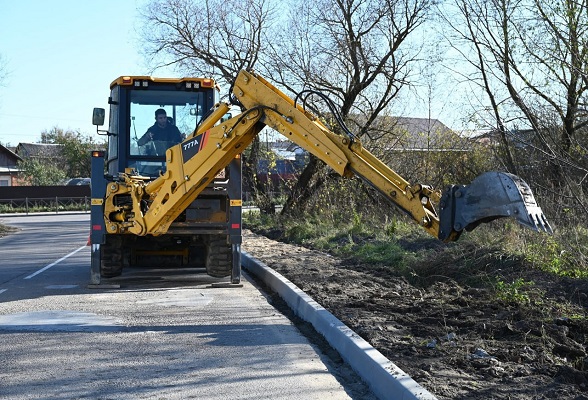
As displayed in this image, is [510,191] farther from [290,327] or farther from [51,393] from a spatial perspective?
[51,393]

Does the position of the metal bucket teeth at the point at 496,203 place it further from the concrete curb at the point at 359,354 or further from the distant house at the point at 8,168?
the distant house at the point at 8,168

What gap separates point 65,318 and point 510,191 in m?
5.44

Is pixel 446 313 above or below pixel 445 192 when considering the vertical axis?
below

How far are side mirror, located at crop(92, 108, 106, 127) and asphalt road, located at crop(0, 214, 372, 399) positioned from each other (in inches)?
105

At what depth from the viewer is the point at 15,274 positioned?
15.0 metres

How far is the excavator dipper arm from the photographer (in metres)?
7.87

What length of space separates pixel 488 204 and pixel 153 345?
3.65 meters

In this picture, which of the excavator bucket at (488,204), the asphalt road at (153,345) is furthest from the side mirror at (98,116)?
the excavator bucket at (488,204)

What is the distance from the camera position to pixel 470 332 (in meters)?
7.76

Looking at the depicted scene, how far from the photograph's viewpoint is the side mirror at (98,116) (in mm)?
12969

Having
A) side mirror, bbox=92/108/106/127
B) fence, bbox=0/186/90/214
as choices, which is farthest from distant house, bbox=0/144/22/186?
side mirror, bbox=92/108/106/127

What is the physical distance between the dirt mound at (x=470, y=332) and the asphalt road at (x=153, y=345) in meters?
0.69

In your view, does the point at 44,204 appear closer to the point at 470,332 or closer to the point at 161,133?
the point at 161,133

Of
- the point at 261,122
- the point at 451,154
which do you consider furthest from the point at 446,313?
the point at 451,154
